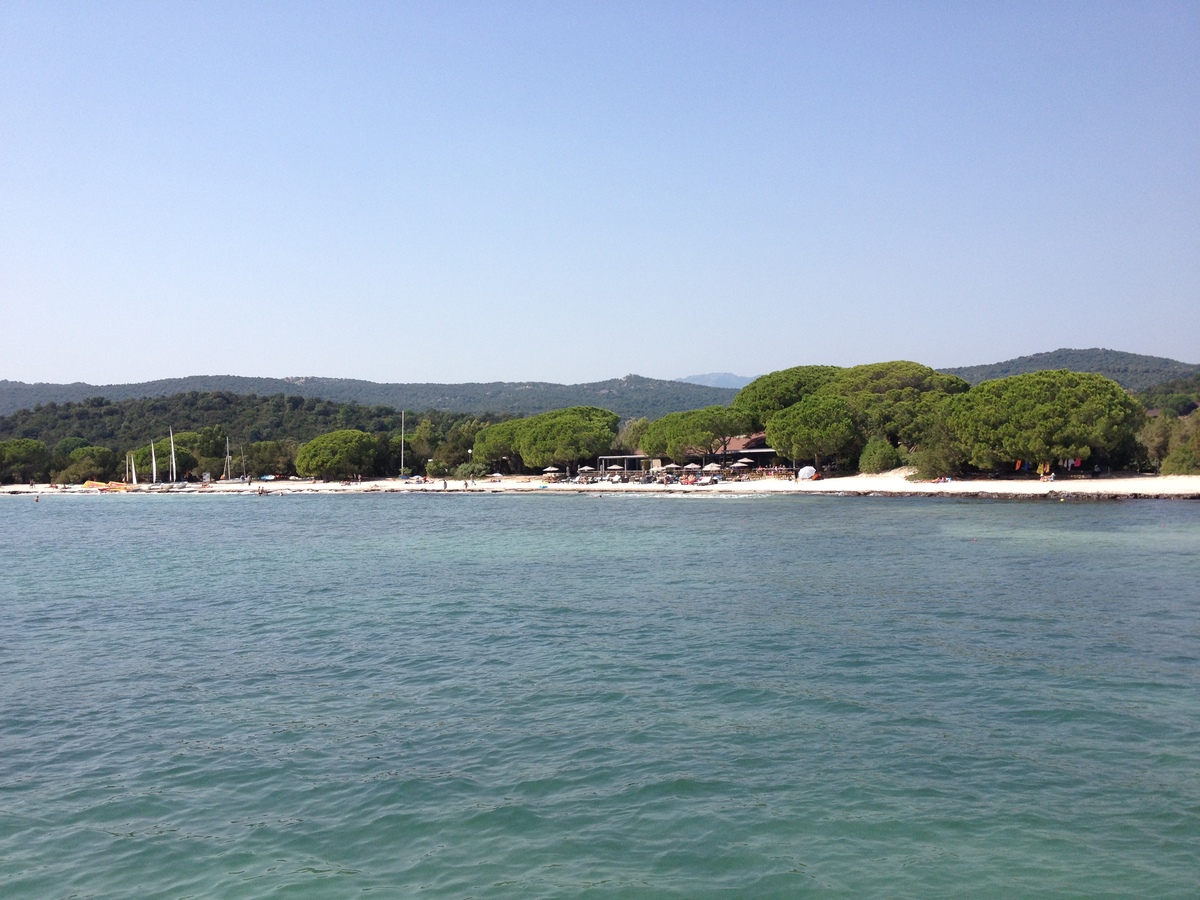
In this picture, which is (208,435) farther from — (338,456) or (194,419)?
(194,419)

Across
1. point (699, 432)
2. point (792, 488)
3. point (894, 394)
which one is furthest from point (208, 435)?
point (894, 394)

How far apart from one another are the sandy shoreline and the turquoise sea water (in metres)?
30.3

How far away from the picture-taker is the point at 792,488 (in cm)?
6631

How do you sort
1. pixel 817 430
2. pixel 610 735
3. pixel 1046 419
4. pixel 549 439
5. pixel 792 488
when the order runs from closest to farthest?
pixel 610 735, pixel 1046 419, pixel 792 488, pixel 817 430, pixel 549 439

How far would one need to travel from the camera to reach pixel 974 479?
63344mm

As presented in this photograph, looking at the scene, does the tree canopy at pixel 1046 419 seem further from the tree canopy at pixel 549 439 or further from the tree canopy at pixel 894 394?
the tree canopy at pixel 549 439

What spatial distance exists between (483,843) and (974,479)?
60.9m

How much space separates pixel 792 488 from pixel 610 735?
5682 cm

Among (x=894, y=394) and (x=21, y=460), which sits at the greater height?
(x=894, y=394)

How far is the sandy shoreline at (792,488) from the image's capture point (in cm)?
5231

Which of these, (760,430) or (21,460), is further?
(21,460)

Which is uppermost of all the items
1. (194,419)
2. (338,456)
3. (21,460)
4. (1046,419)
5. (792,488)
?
(194,419)

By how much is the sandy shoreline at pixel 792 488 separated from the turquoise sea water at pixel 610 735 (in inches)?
1193

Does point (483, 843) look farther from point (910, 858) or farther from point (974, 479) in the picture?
point (974, 479)
